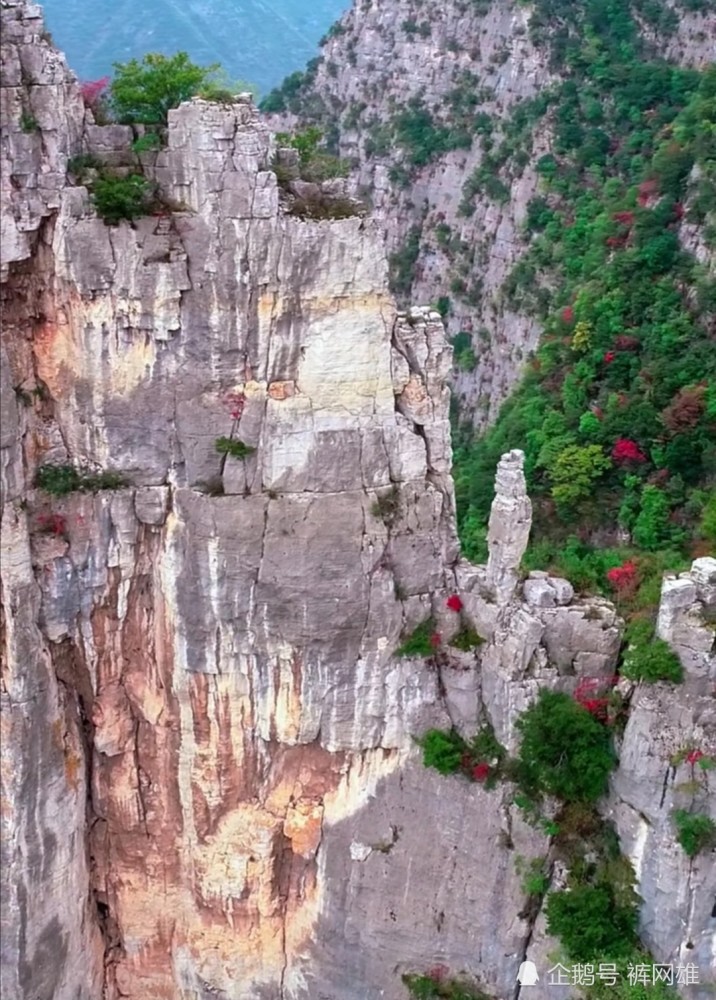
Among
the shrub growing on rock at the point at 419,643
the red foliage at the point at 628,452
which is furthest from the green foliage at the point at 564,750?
the red foliage at the point at 628,452

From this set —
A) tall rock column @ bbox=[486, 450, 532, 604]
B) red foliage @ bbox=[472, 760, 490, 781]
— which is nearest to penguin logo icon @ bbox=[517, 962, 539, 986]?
red foliage @ bbox=[472, 760, 490, 781]

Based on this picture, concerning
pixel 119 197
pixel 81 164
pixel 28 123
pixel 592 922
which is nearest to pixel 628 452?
pixel 592 922

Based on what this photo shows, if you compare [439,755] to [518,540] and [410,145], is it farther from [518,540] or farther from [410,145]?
[410,145]

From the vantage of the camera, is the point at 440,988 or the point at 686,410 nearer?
the point at 440,988

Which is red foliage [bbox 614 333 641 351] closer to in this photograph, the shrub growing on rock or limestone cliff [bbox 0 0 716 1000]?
limestone cliff [bbox 0 0 716 1000]

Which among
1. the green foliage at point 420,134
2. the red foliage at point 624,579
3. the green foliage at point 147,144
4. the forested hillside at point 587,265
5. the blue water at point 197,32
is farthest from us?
the blue water at point 197,32

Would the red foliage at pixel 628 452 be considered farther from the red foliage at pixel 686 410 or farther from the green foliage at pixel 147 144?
the green foliage at pixel 147 144

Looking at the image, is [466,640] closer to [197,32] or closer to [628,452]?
[628,452]
